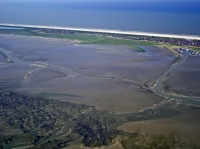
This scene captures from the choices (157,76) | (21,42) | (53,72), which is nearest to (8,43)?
(21,42)

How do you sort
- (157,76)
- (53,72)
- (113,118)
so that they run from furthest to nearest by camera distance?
(53,72) < (157,76) < (113,118)

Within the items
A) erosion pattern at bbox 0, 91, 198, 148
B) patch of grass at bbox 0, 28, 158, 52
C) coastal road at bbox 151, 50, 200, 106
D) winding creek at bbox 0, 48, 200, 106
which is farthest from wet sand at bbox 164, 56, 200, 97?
patch of grass at bbox 0, 28, 158, 52

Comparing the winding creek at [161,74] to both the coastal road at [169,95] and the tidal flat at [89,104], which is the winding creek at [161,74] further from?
the tidal flat at [89,104]

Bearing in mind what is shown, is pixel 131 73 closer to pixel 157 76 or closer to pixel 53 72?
pixel 157 76

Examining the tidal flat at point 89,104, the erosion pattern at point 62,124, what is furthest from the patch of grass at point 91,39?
the erosion pattern at point 62,124

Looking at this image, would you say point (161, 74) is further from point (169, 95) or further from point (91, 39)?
point (91, 39)

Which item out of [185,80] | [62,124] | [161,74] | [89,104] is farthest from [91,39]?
[62,124]
